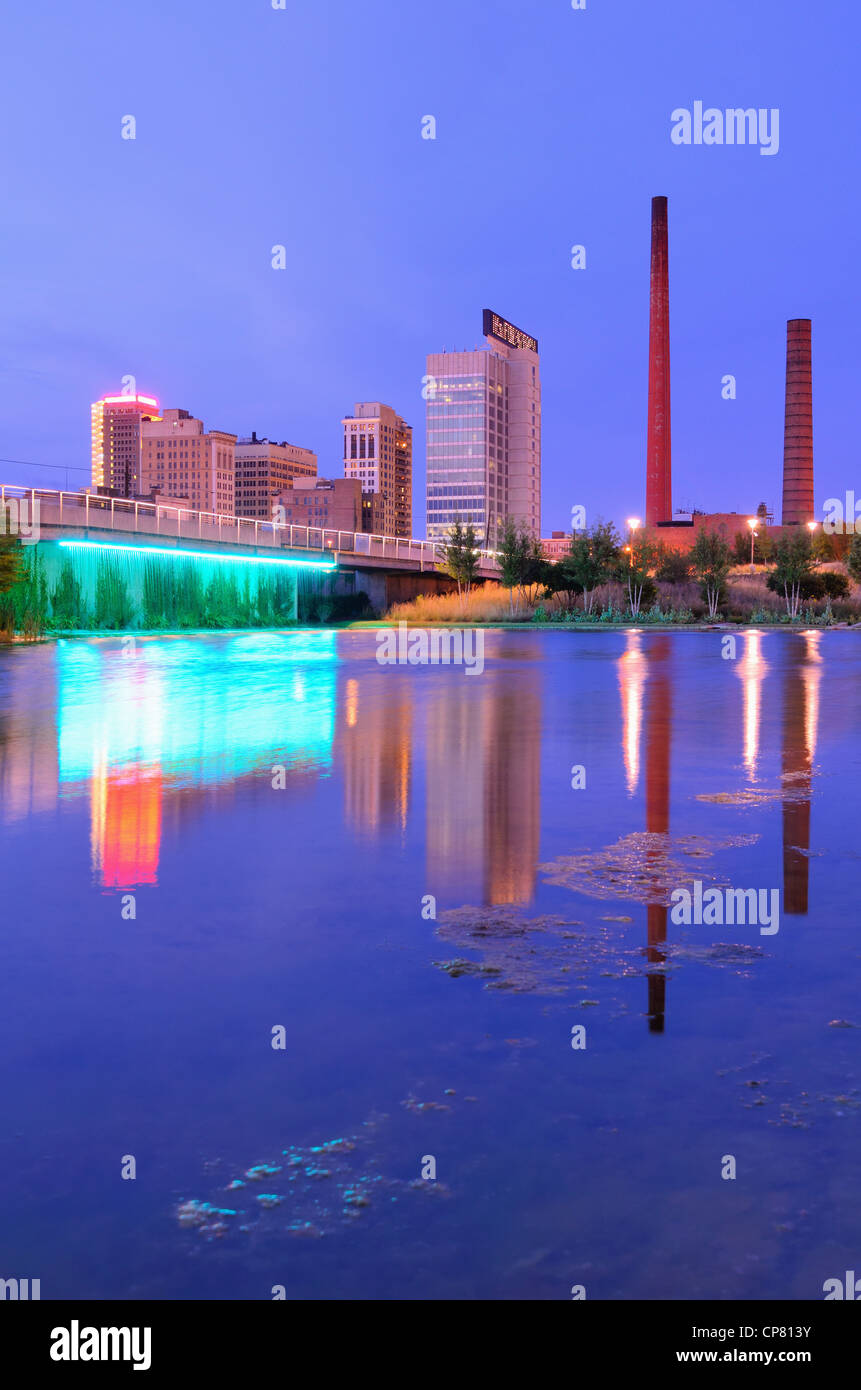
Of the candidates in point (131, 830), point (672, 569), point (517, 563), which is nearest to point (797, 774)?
point (131, 830)

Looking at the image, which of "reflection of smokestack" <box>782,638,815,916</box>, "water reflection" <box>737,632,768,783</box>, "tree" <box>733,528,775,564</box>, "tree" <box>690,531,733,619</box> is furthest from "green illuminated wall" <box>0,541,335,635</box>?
"tree" <box>733,528,775,564</box>

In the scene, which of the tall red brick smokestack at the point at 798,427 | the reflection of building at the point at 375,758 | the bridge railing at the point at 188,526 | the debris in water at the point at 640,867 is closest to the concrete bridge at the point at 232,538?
the bridge railing at the point at 188,526

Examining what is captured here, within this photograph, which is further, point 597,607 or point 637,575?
point 597,607

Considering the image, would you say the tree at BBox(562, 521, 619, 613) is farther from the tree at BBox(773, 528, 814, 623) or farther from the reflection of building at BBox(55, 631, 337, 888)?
the reflection of building at BBox(55, 631, 337, 888)

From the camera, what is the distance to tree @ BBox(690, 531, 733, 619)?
5622cm

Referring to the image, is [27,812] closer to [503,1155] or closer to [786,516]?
[503,1155]

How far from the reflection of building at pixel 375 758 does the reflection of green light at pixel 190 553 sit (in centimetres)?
3023

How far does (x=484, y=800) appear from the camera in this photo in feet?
28.0

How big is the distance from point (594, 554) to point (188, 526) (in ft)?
58.3

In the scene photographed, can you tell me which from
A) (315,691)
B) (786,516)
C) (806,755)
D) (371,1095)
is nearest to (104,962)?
(371,1095)

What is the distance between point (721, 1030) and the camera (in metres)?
3.98

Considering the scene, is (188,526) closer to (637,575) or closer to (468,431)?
(637,575)
